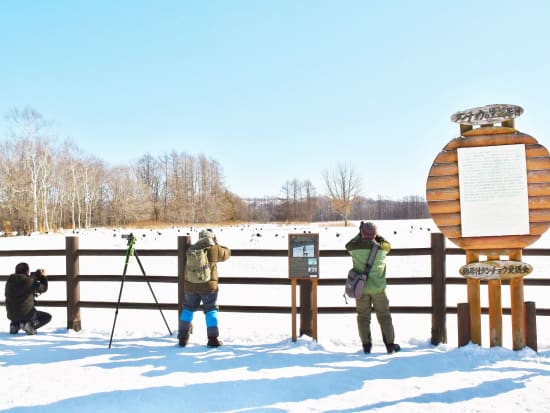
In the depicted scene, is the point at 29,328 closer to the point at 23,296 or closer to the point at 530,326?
the point at 23,296

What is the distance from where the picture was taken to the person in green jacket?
501 centimetres

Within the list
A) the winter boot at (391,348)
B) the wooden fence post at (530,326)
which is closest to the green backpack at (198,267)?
the winter boot at (391,348)

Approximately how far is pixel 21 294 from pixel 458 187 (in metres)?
6.35

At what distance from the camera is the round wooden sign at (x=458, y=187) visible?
502 centimetres

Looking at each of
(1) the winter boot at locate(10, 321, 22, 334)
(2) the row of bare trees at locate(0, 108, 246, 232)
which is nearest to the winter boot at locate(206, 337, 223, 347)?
(1) the winter boot at locate(10, 321, 22, 334)

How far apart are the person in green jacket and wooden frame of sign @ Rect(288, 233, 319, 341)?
0.64 m

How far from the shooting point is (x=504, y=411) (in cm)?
354

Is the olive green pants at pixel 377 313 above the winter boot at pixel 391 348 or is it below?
above

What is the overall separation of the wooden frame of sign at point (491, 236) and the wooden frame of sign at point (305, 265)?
1.66 meters

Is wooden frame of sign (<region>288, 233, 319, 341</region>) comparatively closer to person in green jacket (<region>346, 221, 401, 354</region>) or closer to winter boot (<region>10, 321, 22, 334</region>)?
person in green jacket (<region>346, 221, 401, 354</region>)

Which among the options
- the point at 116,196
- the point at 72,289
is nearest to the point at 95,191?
the point at 116,196

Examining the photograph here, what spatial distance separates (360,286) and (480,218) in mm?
1755

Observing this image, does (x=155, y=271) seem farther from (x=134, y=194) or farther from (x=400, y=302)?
(x=134, y=194)

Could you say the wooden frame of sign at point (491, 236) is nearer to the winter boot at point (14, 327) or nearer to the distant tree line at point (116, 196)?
the winter boot at point (14, 327)
